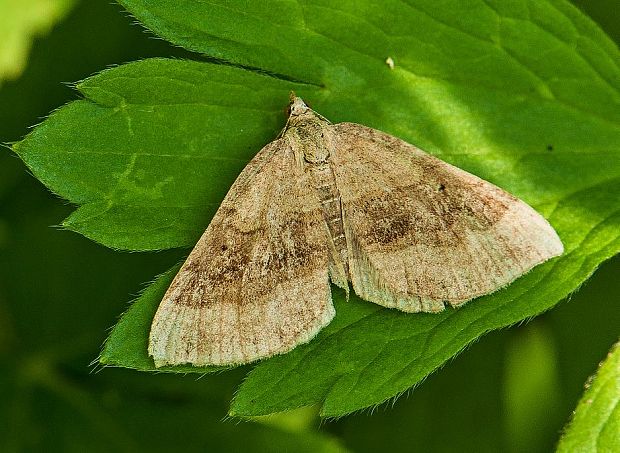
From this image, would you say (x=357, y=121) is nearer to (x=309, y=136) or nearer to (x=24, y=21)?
(x=309, y=136)

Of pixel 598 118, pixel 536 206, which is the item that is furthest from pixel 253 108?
pixel 598 118

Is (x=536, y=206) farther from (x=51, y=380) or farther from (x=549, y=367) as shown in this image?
(x=51, y=380)

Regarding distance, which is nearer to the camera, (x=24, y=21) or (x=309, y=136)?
(x=309, y=136)

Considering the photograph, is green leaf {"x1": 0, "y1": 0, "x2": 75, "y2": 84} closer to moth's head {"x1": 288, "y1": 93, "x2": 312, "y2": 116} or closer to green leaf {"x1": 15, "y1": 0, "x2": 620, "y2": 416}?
green leaf {"x1": 15, "y1": 0, "x2": 620, "y2": 416}

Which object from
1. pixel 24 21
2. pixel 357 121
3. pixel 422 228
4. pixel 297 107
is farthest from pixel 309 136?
pixel 24 21

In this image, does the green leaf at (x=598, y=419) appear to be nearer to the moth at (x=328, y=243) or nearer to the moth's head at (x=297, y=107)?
the moth at (x=328, y=243)

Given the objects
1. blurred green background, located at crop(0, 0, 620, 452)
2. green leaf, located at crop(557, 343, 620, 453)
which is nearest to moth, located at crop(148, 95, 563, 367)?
green leaf, located at crop(557, 343, 620, 453)

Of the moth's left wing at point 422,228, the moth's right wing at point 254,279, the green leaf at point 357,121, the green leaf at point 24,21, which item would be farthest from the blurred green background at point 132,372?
the moth's left wing at point 422,228
